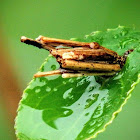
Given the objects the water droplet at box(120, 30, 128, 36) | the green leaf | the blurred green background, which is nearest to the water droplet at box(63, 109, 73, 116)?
the green leaf

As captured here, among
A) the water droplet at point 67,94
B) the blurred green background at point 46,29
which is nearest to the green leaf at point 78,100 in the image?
the water droplet at point 67,94

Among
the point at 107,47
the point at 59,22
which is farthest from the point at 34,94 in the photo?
the point at 59,22

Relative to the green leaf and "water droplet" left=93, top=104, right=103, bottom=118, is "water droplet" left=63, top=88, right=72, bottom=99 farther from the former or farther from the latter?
"water droplet" left=93, top=104, right=103, bottom=118

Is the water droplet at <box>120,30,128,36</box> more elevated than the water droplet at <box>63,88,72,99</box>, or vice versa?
the water droplet at <box>120,30,128,36</box>

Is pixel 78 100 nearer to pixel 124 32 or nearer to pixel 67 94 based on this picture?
pixel 67 94

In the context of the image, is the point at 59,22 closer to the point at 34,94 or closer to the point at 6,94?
the point at 6,94

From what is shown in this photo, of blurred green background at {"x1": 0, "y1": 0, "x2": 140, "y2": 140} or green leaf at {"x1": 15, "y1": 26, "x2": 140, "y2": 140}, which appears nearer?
green leaf at {"x1": 15, "y1": 26, "x2": 140, "y2": 140}

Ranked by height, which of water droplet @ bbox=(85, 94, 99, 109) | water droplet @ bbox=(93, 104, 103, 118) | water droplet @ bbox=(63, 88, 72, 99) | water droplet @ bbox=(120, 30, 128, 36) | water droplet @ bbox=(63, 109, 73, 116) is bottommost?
water droplet @ bbox=(93, 104, 103, 118)

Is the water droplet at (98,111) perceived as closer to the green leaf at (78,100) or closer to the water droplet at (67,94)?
the green leaf at (78,100)
